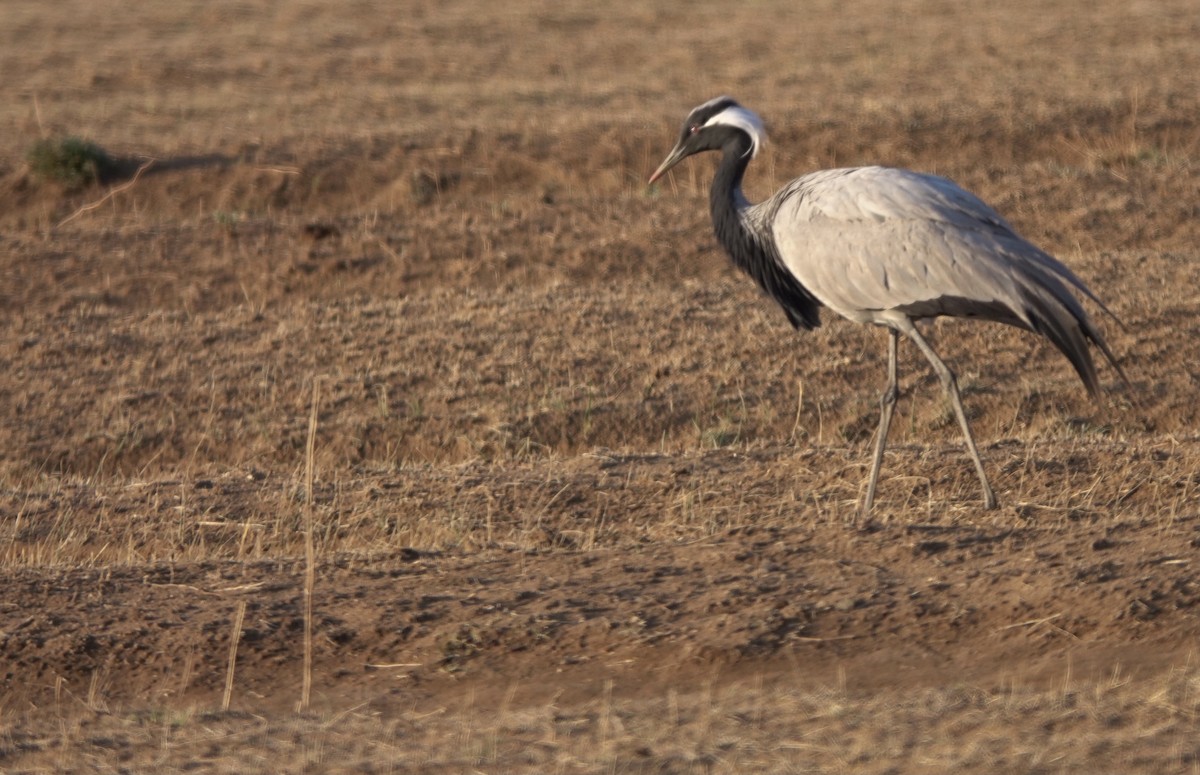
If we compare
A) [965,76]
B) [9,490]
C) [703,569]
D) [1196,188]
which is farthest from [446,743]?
[965,76]

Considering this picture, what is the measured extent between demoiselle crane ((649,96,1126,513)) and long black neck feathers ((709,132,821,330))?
22 mm

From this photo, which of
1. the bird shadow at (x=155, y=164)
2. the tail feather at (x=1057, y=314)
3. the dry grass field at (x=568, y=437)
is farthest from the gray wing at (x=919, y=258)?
the bird shadow at (x=155, y=164)

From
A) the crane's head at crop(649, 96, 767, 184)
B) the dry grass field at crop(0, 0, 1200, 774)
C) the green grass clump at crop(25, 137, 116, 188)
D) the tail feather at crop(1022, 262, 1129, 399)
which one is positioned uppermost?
the crane's head at crop(649, 96, 767, 184)

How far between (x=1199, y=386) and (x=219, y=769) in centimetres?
714

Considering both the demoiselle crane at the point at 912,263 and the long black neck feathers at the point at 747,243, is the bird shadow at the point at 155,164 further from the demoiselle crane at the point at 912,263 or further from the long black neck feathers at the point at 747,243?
the demoiselle crane at the point at 912,263

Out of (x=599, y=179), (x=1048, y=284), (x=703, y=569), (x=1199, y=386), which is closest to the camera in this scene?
(x=703, y=569)

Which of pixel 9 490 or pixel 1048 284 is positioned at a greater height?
pixel 1048 284

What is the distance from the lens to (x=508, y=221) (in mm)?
14570

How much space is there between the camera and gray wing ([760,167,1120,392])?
7426 millimetres

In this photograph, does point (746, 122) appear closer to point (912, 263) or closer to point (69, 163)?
point (912, 263)

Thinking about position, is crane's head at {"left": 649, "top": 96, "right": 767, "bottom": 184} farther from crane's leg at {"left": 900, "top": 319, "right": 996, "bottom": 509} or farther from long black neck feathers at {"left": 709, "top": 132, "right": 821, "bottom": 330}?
crane's leg at {"left": 900, "top": 319, "right": 996, "bottom": 509}

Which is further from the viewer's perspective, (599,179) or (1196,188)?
(599,179)

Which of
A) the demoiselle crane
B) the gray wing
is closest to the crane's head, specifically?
the demoiselle crane

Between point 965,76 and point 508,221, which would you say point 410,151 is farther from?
point 965,76
